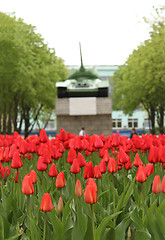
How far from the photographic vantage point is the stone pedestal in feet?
52.8

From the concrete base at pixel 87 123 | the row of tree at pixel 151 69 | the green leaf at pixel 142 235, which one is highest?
the row of tree at pixel 151 69

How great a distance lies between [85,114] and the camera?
16.1 meters

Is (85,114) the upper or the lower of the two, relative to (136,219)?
upper

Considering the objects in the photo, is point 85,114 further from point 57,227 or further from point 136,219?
point 57,227

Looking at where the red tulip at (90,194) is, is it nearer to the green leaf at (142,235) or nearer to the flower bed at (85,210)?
the flower bed at (85,210)

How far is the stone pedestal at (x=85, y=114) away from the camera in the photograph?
16.1 m

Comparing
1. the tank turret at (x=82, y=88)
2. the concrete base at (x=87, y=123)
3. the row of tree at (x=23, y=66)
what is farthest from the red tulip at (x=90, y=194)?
the row of tree at (x=23, y=66)

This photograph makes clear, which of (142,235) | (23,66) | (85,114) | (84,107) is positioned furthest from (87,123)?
(142,235)

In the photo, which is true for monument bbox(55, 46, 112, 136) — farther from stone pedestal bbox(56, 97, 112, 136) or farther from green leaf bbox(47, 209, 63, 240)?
green leaf bbox(47, 209, 63, 240)

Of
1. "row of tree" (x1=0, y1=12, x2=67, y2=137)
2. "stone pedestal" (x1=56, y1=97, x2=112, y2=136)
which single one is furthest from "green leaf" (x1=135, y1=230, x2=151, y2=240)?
"row of tree" (x1=0, y1=12, x2=67, y2=137)

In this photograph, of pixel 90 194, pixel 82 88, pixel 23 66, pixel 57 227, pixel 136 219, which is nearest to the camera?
pixel 90 194

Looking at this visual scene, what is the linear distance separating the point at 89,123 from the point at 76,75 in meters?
3.93

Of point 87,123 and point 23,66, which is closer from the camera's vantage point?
point 87,123

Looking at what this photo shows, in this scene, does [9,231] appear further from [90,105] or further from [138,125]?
[138,125]
